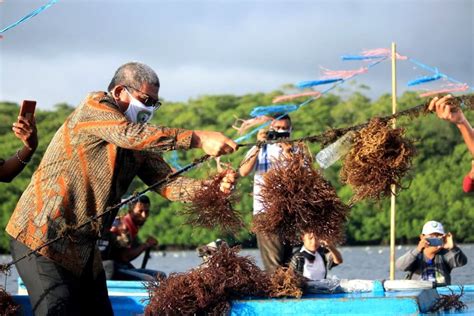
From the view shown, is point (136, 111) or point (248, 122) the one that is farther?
point (248, 122)

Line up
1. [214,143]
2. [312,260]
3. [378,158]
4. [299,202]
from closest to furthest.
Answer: [214,143]
[378,158]
[299,202]
[312,260]

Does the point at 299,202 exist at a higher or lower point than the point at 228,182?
lower

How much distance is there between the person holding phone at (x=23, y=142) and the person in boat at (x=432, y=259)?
17.1 feet

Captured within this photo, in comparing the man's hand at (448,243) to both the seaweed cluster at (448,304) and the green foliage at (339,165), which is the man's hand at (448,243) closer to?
the seaweed cluster at (448,304)

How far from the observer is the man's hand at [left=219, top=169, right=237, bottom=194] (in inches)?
246

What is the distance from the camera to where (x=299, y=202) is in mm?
6117

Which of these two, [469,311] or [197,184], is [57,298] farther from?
[469,311]

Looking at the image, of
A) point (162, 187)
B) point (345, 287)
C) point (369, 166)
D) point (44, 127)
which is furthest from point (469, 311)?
point (44, 127)

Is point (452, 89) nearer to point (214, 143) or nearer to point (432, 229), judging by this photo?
point (432, 229)

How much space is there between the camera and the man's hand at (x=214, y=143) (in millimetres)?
5660

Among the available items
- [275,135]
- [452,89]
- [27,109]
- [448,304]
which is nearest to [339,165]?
[452,89]

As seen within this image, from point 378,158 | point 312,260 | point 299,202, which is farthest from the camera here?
point 312,260

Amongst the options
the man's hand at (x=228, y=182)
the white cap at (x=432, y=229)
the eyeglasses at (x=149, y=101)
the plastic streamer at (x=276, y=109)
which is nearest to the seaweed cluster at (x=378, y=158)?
the man's hand at (x=228, y=182)

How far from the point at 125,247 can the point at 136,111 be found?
634 cm
